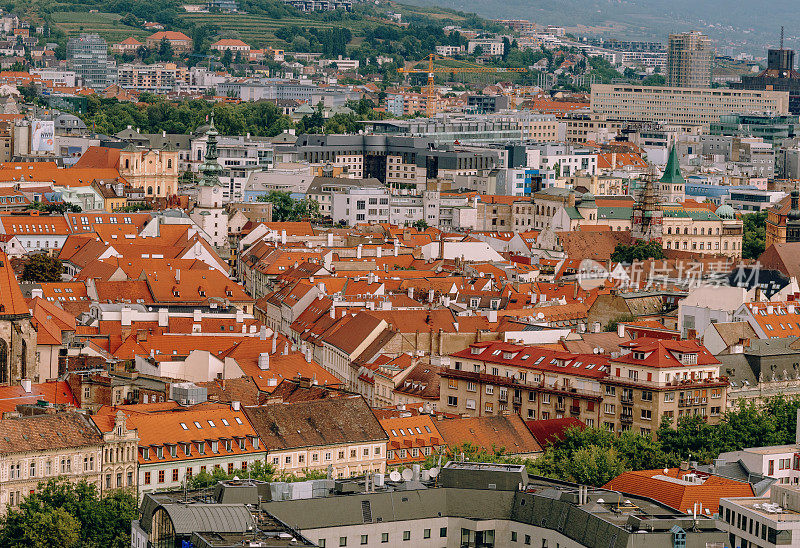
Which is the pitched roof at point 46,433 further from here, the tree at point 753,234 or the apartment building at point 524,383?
the tree at point 753,234

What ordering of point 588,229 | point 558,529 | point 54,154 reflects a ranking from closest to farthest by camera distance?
point 558,529
point 588,229
point 54,154

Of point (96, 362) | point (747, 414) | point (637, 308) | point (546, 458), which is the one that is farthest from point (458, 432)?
point (637, 308)

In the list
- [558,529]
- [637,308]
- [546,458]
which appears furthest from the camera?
[637,308]

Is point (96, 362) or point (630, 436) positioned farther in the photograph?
point (96, 362)

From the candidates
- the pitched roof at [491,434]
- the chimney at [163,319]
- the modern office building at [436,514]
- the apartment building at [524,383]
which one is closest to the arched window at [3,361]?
the chimney at [163,319]

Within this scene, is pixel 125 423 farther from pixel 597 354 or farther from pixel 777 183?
pixel 777 183

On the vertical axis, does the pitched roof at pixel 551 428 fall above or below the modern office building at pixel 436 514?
below
